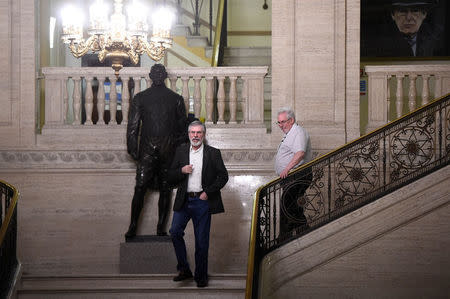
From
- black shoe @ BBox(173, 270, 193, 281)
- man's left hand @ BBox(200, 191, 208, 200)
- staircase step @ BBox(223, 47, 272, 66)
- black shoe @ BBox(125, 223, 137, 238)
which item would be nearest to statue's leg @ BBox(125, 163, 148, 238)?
black shoe @ BBox(125, 223, 137, 238)

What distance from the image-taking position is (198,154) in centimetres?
878

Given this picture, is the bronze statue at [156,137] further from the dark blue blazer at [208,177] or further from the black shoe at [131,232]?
the dark blue blazer at [208,177]

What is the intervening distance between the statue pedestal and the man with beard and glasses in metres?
1.10

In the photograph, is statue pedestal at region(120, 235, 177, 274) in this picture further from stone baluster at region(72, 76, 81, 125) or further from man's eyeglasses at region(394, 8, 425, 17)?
man's eyeglasses at region(394, 8, 425, 17)

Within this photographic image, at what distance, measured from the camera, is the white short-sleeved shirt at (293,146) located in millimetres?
8953

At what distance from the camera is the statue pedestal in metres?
9.88

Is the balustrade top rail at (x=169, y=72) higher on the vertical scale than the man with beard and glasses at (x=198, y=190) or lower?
higher

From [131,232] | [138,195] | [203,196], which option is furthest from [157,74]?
[203,196]

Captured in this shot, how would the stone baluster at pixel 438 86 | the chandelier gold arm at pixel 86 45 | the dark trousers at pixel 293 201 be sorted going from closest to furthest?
the dark trousers at pixel 293 201
the chandelier gold arm at pixel 86 45
the stone baluster at pixel 438 86

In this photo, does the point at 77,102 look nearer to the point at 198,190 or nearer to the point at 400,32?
the point at 198,190

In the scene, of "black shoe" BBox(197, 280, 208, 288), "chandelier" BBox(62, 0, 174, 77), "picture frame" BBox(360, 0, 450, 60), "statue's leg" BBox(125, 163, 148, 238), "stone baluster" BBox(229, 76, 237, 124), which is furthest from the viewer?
"picture frame" BBox(360, 0, 450, 60)

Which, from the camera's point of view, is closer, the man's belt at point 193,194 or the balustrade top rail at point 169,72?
the man's belt at point 193,194

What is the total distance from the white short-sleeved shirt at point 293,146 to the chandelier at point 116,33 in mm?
2168

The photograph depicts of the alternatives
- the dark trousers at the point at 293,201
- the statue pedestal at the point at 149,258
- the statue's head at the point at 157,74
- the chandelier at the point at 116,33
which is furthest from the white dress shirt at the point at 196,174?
the statue's head at the point at 157,74
